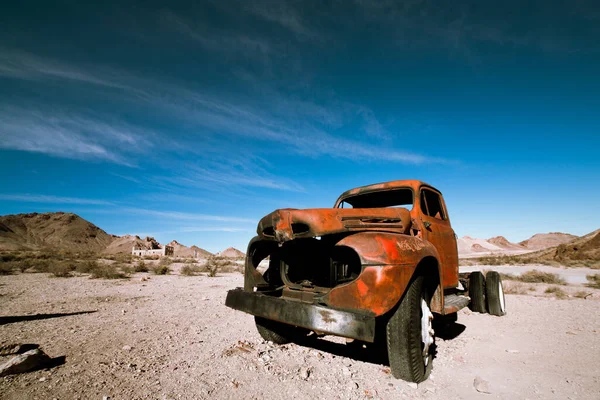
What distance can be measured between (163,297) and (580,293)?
445 inches

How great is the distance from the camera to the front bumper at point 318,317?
81.6 inches

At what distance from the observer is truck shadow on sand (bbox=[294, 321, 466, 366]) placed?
3.17m

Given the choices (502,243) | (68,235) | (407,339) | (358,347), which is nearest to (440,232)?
(358,347)

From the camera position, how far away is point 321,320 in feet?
7.30

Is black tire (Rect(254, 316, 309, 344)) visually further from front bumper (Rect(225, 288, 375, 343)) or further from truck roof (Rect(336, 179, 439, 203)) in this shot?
truck roof (Rect(336, 179, 439, 203))

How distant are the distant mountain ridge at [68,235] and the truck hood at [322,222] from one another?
5782 cm

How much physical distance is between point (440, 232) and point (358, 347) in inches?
77.9

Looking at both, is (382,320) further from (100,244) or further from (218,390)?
(100,244)

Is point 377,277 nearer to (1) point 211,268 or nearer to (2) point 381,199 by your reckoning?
(2) point 381,199

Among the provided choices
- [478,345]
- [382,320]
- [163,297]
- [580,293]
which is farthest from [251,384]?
[580,293]

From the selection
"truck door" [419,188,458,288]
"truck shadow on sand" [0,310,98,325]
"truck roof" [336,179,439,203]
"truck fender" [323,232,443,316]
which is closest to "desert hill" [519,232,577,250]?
"truck door" [419,188,458,288]

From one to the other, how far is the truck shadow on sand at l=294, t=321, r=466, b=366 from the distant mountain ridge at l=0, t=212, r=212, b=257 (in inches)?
2228

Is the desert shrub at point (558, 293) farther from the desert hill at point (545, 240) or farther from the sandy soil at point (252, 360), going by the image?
the desert hill at point (545, 240)

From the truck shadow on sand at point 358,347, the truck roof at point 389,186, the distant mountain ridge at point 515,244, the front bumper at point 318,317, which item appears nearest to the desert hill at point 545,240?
the distant mountain ridge at point 515,244
